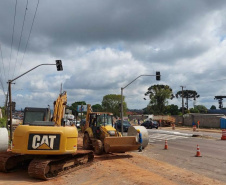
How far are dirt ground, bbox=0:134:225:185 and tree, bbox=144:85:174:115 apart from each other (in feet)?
216

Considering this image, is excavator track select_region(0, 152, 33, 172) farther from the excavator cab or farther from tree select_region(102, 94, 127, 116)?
tree select_region(102, 94, 127, 116)

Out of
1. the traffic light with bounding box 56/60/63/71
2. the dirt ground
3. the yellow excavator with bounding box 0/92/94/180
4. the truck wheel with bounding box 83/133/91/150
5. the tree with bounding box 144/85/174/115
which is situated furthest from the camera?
the tree with bounding box 144/85/174/115

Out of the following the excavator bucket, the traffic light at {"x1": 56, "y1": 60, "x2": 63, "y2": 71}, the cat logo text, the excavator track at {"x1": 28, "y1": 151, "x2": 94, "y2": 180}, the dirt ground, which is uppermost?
the traffic light at {"x1": 56, "y1": 60, "x2": 63, "y2": 71}

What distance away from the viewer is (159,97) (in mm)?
77250

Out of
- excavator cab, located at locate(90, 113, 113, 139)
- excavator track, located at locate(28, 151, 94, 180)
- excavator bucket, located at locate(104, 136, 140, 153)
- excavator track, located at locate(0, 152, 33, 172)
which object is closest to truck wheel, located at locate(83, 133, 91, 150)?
excavator cab, located at locate(90, 113, 113, 139)

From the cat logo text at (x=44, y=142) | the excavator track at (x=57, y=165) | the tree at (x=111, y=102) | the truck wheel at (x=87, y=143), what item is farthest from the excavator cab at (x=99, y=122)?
the tree at (x=111, y=102)

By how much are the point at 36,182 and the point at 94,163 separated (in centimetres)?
360

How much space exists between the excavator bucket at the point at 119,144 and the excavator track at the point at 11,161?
4.18m

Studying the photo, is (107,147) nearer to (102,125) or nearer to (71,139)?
(102,125)

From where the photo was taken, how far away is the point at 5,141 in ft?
38.3

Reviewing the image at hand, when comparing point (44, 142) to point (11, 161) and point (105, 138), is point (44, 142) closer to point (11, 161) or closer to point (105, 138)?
point (11, 161)

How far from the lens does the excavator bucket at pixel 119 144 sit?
43.3ft

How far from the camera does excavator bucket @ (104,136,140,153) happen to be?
13.2 meters

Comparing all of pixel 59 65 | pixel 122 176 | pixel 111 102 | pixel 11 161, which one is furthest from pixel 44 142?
pixel 111 102
